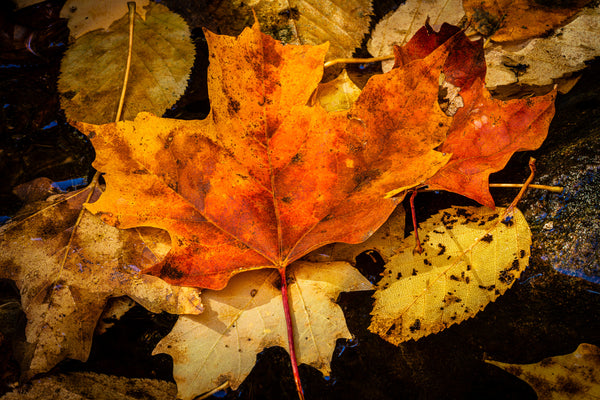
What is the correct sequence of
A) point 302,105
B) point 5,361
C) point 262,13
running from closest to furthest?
1. point 302,105
2. point 5,361
3. point 262,13

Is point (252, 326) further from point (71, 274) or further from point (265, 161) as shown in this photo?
point (71, 274)

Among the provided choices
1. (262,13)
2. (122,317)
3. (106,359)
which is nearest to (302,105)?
(262,13)

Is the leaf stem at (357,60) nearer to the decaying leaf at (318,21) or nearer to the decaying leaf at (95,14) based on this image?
the decaying leaf at (318,21)

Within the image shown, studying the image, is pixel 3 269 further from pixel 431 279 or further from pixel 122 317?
pixel 431 279

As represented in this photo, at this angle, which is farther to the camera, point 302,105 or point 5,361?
point 5,361

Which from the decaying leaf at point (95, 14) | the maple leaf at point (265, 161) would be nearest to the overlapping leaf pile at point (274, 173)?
the maple leaf at point (265, 161)

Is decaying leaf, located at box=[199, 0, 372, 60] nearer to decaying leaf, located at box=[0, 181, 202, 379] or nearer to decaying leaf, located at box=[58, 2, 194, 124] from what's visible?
decaying leaf, located at box=[58, 2, 194, 124]
